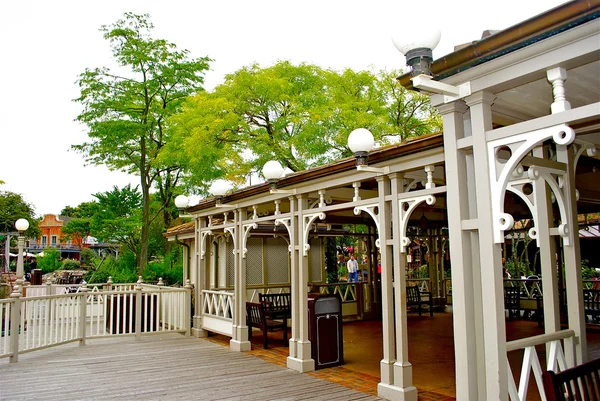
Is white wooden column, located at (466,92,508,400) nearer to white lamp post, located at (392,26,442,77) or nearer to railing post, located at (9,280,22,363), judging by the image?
white lamp post, located at (392,26,442,77)

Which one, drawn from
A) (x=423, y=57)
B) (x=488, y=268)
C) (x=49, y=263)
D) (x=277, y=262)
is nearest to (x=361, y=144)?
(x=423, y=57)

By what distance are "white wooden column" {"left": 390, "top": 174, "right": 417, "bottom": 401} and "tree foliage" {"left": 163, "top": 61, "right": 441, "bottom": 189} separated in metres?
9.73

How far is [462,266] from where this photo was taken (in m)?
3.32

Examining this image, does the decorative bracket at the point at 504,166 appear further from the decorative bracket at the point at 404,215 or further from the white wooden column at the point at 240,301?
the white wooden column at the point at 240,301

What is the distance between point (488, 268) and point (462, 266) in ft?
0.95

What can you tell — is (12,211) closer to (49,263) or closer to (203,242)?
(49,263)

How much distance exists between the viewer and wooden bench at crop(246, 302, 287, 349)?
8.37m

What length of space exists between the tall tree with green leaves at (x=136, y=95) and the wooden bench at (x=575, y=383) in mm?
17417

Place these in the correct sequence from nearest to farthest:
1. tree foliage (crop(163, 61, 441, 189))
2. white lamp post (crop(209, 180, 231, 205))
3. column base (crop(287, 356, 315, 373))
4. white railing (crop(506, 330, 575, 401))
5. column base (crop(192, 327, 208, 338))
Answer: white railing (crop(506, 330, 575, 401)) → column base (crop(287, 356, 315, 373)) → white lamp post (crop(209, 180, 231, 205)) → column base (crop(192, 327, 208, 338)) → tree foliage (crop(163, 61, 441, 189))

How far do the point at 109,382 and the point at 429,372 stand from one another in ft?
14.1

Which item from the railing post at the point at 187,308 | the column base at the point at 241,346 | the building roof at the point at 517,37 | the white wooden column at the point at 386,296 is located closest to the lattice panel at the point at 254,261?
the railing post at the point at 187,308

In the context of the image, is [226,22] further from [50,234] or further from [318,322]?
[50,234]

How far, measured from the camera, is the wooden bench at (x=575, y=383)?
250 cm

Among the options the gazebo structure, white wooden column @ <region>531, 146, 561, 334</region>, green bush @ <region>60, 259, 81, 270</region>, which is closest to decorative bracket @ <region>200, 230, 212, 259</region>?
the gazebo structure
